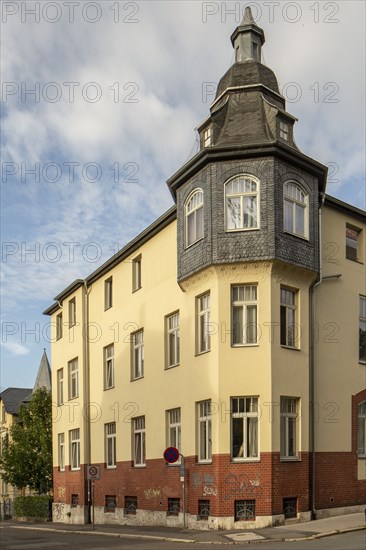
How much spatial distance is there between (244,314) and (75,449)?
1837 centimetres

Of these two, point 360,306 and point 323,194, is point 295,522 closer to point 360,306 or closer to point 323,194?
point 360,306

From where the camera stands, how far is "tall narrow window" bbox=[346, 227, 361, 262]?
26062 millimetres

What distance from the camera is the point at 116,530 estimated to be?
2664 cm

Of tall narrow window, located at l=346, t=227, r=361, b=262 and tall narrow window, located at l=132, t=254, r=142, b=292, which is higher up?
tall narrow window, located at l=346, t=227, r=361, b=262

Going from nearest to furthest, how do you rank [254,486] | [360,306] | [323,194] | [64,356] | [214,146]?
[254,486] < [214,146] < [323,194] < [360,306] < [64,356]

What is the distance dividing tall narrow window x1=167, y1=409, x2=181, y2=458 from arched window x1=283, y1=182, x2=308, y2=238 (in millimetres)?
7753

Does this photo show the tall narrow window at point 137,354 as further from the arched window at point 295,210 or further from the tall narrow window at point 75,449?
the arched window at point 295,210

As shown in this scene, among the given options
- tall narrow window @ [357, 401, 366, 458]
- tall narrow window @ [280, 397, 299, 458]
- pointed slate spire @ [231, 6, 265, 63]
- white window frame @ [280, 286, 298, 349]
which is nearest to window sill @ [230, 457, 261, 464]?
tall narrow window @ [280, 397, 299, 458]

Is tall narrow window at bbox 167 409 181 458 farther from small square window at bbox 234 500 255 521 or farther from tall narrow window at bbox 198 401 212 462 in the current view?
small square window at bbox 234 500 255 521

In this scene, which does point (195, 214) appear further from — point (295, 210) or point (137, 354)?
point (137, 354)

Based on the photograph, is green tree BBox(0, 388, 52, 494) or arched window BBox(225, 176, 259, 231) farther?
green tree BBox(0, 388, 52, 494)

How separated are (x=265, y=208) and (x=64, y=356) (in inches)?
820

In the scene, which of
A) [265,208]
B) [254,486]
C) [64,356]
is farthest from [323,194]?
[64,356]

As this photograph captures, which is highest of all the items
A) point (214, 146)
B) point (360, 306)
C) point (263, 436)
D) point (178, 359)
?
point (214, 146)
